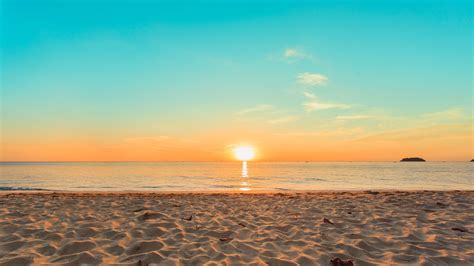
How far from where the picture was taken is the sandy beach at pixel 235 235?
4617 millimetres

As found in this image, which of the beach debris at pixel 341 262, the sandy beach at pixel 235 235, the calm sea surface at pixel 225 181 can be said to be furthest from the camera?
the calm sea surface at pixel 225 181

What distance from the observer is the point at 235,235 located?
589cm

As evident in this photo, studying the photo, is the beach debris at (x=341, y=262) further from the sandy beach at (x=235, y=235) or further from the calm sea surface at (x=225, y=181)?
the calm sea surface at (x=225, y=181)

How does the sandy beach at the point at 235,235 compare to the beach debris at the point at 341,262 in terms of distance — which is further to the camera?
the sandy beach at the point at 235,235

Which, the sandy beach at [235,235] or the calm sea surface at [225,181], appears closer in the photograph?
the sandy beach at [235,235]

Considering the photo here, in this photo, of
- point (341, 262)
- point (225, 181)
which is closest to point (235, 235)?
point (341, 262)

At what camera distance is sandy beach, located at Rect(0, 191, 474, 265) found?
4617mm

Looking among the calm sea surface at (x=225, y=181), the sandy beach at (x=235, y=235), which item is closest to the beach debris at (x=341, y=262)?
the sandy beach at (x=235, y=235)

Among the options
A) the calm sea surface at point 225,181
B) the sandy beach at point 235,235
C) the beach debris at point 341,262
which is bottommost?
the calm sea surface at point 225,181

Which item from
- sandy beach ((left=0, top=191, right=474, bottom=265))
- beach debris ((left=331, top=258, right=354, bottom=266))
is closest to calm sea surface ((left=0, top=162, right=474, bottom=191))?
sandy beach ((left=0, top=191, right=474, bottom=265))

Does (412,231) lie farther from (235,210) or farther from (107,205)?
(107,205)

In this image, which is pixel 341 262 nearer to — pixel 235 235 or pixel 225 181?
pixel 235 235

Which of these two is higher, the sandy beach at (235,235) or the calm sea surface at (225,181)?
the sandy beach at (235,235)

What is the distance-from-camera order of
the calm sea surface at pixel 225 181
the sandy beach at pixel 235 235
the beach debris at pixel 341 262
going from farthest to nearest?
the calm sea surface at pixel 225 181 → the sandy beach at pixel 235 235 → the beach debris at pixel 341 262
